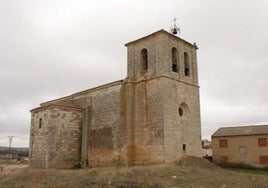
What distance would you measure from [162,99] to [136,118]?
89.7 inches

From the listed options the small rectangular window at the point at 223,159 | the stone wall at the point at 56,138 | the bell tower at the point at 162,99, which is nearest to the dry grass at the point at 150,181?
the bell tower at the point at 162,99

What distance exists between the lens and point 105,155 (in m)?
22.0

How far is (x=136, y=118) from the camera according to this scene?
21.2 m

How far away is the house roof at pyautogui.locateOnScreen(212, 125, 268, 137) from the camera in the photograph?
3041 centimetres

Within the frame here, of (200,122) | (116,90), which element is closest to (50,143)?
(116,90)

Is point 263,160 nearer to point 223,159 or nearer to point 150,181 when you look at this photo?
point 223,159

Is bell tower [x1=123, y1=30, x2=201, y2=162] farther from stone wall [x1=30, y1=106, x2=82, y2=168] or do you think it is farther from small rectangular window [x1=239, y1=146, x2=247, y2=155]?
small rectangular window [x1=239, y1=146, x2=247, y2=155]

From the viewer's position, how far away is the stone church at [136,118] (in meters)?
20.5

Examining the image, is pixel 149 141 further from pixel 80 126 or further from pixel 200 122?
pixel 80 126

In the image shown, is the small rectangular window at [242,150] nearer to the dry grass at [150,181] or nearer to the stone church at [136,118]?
the stone church at [136,118]

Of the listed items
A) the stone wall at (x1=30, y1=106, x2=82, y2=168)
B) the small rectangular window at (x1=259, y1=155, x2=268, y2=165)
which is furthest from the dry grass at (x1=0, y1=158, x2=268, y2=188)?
the small rectangular window at (x1=259, y1=155, x2=268, y2=165)

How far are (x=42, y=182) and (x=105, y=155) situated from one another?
848 centimetres

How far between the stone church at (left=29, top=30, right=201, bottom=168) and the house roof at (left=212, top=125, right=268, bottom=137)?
1018 cm

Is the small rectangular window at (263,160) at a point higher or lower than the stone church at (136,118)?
lower
